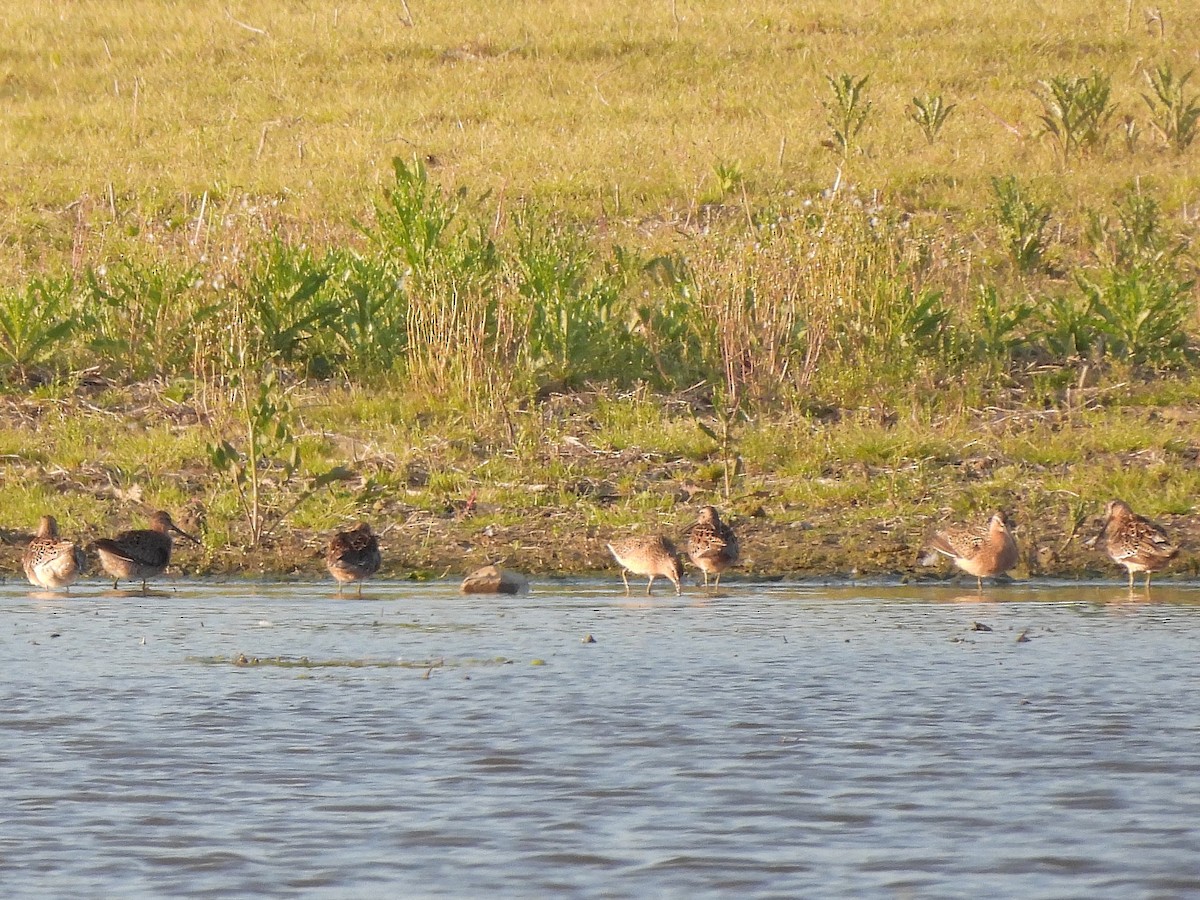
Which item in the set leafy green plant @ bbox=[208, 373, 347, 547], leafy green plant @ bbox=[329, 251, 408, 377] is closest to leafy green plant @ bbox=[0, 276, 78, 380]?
leafy green plant @ bbox=[329, 251, 408, 377]

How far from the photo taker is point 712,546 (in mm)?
12742

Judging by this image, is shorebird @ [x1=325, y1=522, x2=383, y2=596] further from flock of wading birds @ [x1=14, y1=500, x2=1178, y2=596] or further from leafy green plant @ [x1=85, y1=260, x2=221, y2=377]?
leafy green plant @ [x1=85, y1=260, x2=221, y2=377]

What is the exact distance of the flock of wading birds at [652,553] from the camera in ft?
41.2

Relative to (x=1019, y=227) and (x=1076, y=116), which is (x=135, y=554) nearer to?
(x=1019, y=227)

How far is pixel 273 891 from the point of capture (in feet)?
19.2

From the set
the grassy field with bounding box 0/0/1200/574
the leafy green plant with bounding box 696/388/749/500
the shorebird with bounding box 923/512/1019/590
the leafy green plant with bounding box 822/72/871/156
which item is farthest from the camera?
the leafy green plant with bounding box 822/72/871/156

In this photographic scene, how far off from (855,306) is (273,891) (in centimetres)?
1157

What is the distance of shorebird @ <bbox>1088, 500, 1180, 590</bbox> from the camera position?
1245cm

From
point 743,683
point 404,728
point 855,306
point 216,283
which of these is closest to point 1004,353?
point 855,306

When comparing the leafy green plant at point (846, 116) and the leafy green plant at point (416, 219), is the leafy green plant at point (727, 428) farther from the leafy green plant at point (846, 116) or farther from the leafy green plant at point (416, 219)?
the leafy green plant at point (846, 116)

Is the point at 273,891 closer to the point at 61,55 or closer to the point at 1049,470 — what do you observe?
the point at 1049,470

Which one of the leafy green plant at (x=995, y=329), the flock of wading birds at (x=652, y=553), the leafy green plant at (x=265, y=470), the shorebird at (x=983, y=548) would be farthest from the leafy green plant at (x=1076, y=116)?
the leafy green plant at (x=265, y=470)

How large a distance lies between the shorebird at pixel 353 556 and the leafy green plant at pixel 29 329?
510 cm

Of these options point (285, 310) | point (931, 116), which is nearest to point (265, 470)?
point (285, 310)
